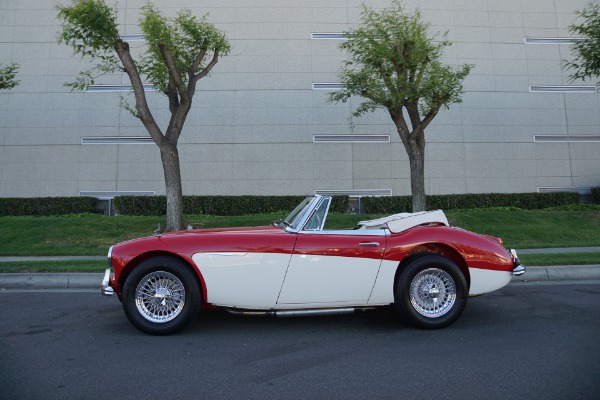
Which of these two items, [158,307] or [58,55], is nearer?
[158,307]

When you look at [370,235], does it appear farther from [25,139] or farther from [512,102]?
[25,139]

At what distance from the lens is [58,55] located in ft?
63.6

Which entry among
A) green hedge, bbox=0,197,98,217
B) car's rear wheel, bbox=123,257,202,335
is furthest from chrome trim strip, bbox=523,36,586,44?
car's rear wheel, bbox=123,257,202,335

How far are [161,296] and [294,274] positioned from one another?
1.40m

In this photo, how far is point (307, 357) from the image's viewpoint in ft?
13.5

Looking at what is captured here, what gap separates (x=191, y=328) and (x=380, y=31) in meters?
10.2

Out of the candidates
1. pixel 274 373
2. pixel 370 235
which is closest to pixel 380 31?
pixel 370 235

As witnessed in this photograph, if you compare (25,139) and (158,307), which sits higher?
(25,139)

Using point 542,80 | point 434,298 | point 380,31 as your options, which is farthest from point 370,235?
point 542,80

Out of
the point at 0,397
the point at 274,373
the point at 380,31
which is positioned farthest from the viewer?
the point at 380,31

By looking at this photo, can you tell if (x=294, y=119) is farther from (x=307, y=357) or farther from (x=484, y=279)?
(x=307, y=357)

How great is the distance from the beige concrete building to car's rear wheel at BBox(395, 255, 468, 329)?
45.0 feet

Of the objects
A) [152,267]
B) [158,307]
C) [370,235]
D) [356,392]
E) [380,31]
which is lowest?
[356,392]

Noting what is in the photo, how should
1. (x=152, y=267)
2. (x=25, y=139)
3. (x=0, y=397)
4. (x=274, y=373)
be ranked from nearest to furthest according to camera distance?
(x=0, y=397) → (x=274, y=373) → (x=152, y=267) → (x=25, y=139)
